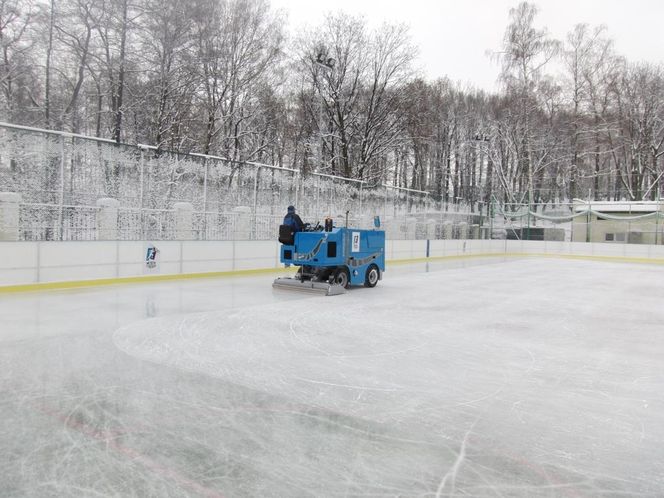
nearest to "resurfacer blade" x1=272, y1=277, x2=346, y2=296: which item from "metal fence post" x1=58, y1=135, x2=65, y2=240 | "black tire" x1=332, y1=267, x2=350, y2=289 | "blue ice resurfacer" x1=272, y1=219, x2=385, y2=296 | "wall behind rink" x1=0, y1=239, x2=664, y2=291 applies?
"blue ice resurfacer" x1=272, y1=219, x2=385, y2=296

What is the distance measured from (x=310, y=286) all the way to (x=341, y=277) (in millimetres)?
842

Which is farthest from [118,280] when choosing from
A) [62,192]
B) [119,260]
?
[62,192]

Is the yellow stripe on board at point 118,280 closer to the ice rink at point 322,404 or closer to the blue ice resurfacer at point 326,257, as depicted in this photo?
the ice rink at point 322,404

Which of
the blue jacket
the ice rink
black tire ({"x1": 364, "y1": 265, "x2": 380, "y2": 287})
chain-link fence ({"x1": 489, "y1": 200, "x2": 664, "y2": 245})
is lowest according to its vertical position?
the ice rink

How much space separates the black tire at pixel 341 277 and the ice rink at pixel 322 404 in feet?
9.70

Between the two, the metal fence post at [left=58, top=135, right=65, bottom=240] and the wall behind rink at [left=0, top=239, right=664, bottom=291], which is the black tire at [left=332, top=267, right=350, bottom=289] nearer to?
the wall behind rink at [left=0, top=239, right=664, bottom=291]

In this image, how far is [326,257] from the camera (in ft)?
36.1

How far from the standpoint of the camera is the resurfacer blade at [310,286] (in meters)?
10.9

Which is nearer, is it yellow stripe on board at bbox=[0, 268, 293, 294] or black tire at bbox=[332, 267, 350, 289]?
yellow stripe on board at bbox=[0, 268, 293, 294]

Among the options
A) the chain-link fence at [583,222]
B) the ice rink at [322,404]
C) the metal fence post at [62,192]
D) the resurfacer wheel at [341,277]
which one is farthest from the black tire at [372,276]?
the chain-link fence at [583,222]

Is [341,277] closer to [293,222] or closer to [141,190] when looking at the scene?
[293,222]

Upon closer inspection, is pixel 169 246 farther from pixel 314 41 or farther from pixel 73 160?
pixel 314 41

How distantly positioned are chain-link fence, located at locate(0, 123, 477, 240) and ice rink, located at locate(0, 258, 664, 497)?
10.2ft

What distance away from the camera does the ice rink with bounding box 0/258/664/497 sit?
2.81 m
